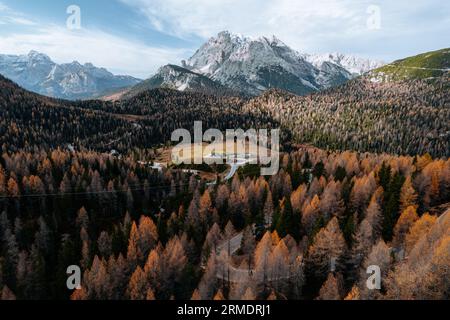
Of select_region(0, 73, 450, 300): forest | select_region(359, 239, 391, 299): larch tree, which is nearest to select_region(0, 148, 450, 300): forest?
select_region(359, 239, 391, 299): larch tree

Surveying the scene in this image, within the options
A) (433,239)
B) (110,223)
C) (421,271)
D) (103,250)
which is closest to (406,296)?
(421,271)

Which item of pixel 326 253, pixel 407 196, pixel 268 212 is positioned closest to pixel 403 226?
pixel 407 196

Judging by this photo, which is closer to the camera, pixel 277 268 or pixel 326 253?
pixel 277 268

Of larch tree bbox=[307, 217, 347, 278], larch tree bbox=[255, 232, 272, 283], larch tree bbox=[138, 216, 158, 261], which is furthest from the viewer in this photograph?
larch tree bbox=[138, 216, 158, 261]

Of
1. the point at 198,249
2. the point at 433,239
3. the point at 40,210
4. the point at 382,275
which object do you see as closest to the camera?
the point at 382,275

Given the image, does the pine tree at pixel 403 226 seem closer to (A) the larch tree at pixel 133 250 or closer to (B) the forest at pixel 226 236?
(B) the forest at pixel 226 236

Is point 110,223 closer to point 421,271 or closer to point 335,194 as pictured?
point 335,194

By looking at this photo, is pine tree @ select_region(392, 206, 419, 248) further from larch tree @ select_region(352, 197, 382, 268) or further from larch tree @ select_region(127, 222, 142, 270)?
larch tree @ select_region(127, 222, 142, 270)

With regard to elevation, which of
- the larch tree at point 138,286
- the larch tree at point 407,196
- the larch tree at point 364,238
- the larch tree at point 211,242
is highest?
the larch tree at point 407,196

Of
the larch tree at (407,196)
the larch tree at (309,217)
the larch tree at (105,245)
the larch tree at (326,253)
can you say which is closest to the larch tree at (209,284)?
the larch tree at (326,253)

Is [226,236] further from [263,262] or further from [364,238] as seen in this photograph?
[364,238]
